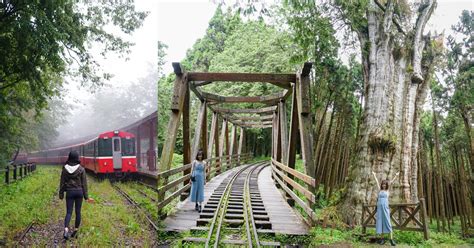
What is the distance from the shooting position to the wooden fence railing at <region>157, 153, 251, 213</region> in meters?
4.45

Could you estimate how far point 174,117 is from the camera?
573cm

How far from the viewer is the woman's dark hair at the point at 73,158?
311 centimetres

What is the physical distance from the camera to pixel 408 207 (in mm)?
4133

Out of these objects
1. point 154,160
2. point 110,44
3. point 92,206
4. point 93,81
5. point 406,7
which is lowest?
point 92,206

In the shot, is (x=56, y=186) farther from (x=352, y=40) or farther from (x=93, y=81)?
(x=352, y=40)

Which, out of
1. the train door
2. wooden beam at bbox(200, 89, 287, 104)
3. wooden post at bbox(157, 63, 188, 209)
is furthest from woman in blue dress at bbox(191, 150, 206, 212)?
wooden beam at bbox(200, 89, 287, 104)

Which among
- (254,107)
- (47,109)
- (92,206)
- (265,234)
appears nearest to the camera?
(92,206)

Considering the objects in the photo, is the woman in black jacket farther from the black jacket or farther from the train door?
the train door

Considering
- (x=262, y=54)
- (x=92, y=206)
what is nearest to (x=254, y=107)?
(x=262, y=54)

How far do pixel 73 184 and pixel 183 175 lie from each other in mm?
4128

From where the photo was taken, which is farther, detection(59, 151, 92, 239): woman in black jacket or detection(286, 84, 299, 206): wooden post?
detection(286, 84, 299, 206): wooden post

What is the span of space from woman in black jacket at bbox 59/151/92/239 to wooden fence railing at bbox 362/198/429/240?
9.53ft

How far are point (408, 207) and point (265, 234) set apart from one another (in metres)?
1.72

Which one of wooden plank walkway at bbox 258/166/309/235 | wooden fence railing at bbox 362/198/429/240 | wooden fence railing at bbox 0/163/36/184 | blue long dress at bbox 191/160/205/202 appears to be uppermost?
wooden fence railing at bbox 0/163/36/184
